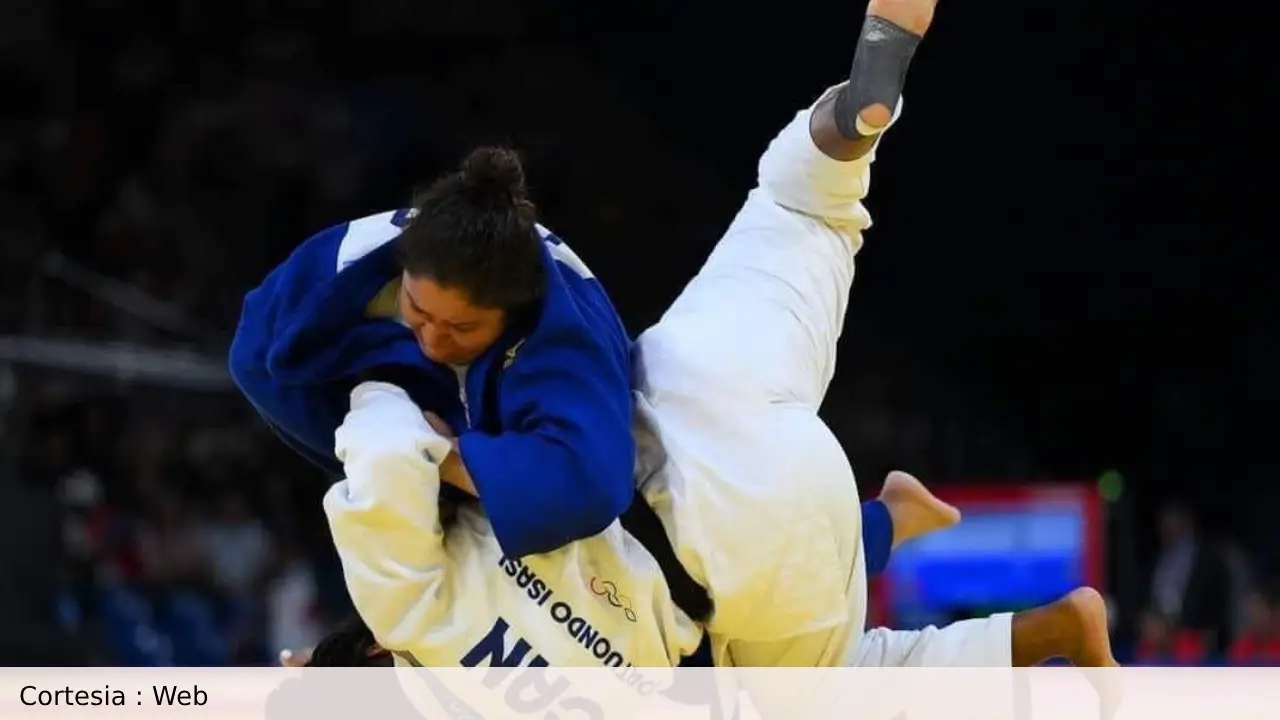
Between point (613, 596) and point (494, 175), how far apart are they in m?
0.40

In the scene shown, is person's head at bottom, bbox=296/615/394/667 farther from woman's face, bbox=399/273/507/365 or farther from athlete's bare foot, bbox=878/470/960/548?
athlete's bare foot, bbox=878/470/960/548

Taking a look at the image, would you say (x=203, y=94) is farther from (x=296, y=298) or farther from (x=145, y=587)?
(x=296, y=298)

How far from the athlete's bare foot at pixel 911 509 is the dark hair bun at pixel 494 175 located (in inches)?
23.2

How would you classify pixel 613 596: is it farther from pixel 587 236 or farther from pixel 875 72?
pixel 587 236

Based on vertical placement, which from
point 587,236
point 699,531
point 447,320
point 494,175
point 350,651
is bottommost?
point 587,236

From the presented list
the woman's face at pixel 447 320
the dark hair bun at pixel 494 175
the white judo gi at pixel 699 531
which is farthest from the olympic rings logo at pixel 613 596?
the dark hair bun at pixel 494 175

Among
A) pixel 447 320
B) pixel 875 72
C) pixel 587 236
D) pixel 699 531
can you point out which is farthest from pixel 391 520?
pixel 587 236

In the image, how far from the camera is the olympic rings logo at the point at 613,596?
1606mm

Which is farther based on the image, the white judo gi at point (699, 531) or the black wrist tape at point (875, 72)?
the black wrist tape at point (875, 72)

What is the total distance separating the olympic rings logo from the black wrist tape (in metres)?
0.52

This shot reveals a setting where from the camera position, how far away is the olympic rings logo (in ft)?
5.27

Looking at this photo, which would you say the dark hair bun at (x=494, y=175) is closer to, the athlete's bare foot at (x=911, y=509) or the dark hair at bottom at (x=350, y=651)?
the dark hair at bottom at (x=350, y=651)

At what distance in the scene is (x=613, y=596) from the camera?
161cm

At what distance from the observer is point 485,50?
18.6 feet
